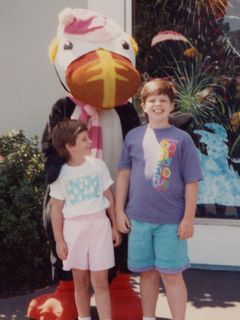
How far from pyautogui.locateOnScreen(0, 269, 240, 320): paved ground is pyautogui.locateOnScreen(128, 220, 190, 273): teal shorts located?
818 mm

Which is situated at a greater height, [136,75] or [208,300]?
[136,75]

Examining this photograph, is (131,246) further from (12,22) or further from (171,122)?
Result: (12,22)

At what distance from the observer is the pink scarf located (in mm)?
3857

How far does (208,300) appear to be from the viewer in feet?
15.3

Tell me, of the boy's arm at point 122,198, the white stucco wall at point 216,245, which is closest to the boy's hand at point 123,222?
the boy's arm at point 122,198

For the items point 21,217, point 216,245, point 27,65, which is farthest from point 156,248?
point 27,65

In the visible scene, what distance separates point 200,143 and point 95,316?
Result: 6.28 feet

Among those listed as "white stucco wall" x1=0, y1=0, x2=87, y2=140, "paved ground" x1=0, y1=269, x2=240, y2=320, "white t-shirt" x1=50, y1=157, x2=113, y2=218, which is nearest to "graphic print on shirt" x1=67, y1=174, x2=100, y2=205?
"white t-shirt" x1=50, y1=157, x2=113, y2=218

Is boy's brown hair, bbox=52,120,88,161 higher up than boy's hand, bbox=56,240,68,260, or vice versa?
boy's brown hair, bbox=52,120,88,161

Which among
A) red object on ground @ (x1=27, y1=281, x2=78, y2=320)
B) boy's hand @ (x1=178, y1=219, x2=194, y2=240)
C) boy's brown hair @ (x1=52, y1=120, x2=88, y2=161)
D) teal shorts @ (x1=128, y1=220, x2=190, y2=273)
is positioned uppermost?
boy's brown hair @ (x1=52, y1=120, x2=88, y2=161)

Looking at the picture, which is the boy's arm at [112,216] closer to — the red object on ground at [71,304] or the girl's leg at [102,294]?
the girl's leg at [102,294]

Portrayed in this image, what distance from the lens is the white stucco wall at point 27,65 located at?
5.45m

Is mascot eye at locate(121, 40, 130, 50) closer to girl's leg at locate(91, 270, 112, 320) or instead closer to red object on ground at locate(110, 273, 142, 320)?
girl's leg at locate(91, 270, 112, 320)

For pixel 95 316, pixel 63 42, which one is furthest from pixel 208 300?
pixel 63 42
